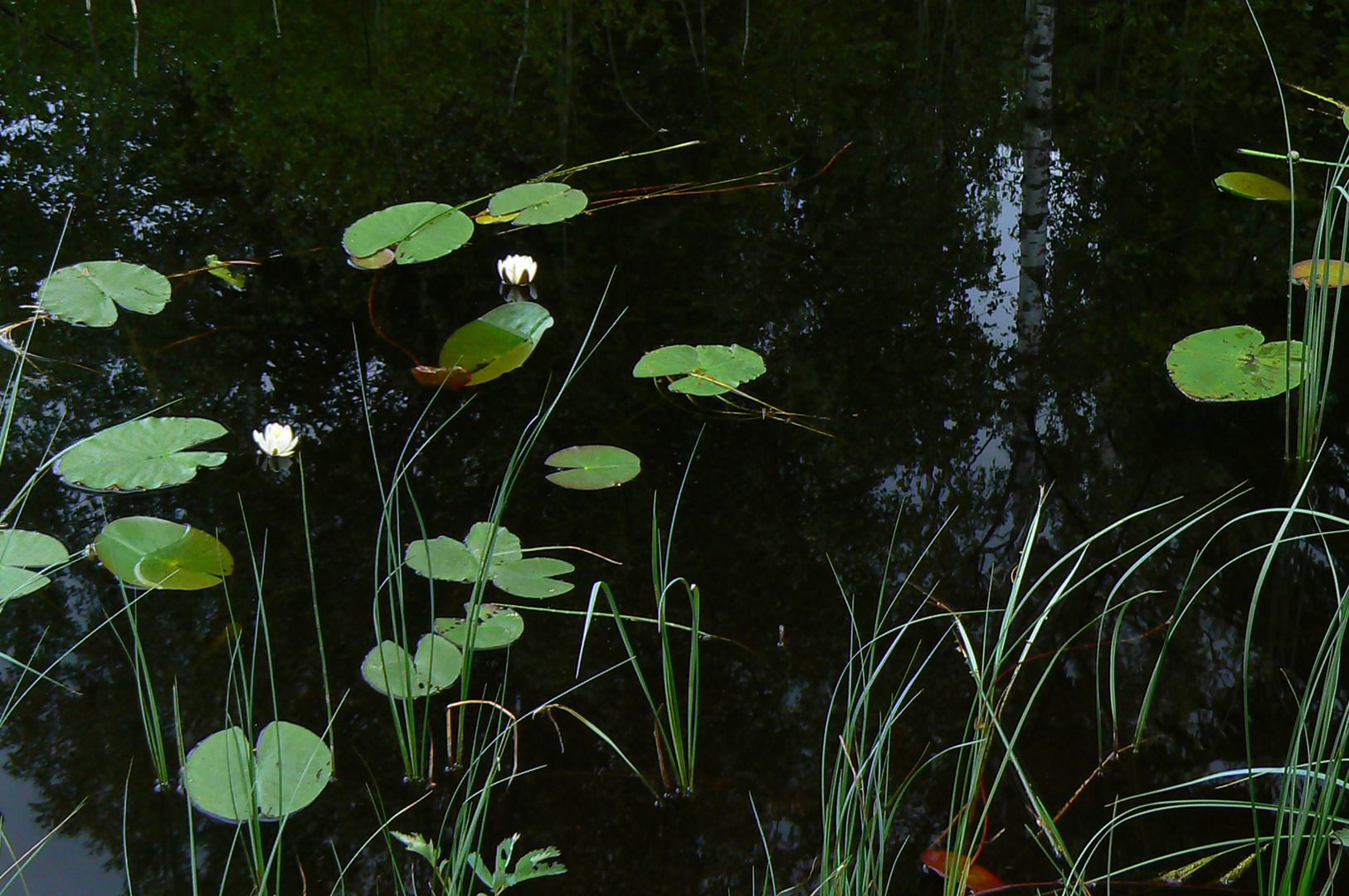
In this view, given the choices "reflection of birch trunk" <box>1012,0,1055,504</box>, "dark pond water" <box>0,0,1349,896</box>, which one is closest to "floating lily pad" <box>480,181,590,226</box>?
"dark pond water" <box>0,0,1349,896</box>

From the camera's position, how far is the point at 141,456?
1.86m

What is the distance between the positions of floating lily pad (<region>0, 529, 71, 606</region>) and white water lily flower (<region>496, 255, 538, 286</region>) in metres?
1.22

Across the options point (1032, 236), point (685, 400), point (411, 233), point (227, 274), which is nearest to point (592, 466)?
point (685, 400)

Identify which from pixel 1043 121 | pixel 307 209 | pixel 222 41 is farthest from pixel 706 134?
pixel 222 41

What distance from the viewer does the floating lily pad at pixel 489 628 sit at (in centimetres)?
149

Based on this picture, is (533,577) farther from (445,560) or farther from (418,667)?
(418,667)

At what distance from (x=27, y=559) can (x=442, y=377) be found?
0.87 metres

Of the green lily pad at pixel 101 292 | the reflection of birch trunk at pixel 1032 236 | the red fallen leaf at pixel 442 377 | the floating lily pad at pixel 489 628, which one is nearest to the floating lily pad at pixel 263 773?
the floating lily pad at pixel 489 628

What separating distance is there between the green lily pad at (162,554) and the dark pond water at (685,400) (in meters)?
0.03

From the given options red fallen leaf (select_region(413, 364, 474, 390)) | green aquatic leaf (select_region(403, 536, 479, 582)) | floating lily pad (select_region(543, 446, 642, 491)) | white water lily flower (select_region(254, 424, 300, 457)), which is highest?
red fallen leaf (select_region(413, 364, 474, 390))

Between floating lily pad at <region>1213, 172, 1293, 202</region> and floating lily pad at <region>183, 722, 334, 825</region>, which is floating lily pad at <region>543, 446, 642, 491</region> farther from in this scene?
floating lily pad at <region>1213, 172, 1293, 202</region>

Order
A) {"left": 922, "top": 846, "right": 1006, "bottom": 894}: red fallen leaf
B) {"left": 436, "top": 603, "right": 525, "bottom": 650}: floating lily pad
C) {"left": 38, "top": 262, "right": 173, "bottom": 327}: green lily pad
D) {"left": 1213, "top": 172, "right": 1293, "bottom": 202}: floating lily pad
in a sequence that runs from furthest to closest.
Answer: {"left": 1213, "top": 172, "right": 1293, "bottom": 202}: floating lily pad < {"left": 38, "top": 262, "right": 173, "bottom": 327}: green lily pad < {"left": 436, "top": 603, "right": 525, "bottom": 650}: floating lily pad < {"left": 922, "top": 846, "right": 1006, "bottom": 894}: red fallen leaf

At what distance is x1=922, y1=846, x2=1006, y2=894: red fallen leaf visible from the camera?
1178 millimetres

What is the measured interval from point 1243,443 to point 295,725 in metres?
1.82
